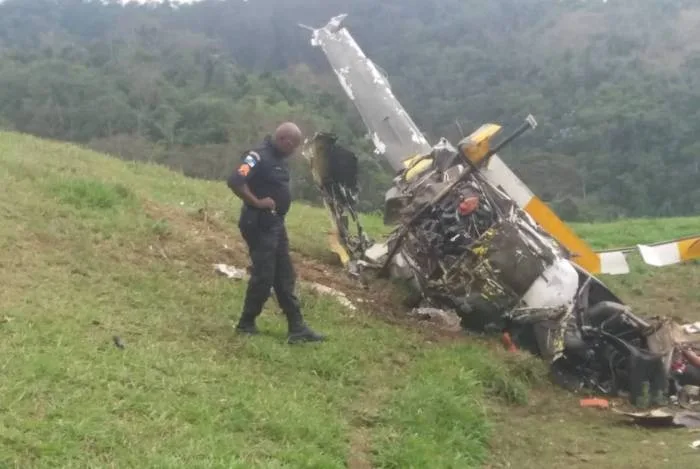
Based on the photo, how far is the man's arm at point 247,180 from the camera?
6.75 meters

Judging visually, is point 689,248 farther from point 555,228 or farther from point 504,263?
point 504,263

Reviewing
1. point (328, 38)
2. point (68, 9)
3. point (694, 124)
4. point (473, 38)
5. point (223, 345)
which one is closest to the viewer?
point (223, 345)

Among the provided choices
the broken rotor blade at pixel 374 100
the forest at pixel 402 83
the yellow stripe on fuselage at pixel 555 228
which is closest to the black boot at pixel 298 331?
the yellow stripe on fuselage at pixel 555 228

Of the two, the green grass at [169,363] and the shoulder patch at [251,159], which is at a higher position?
the shoulder patch at [251,159]

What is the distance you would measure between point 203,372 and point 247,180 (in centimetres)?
146

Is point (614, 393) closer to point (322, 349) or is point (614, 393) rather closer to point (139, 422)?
point (322, 349)

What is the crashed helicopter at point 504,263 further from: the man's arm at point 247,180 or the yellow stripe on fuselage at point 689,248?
the man's arm at point 247,180

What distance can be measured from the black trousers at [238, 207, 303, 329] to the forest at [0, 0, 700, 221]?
3.29 metres

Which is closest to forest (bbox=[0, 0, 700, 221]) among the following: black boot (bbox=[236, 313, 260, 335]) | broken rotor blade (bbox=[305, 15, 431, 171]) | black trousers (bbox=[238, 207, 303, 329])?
broken rotor blade (bbox=[305, 15, 431, 171])

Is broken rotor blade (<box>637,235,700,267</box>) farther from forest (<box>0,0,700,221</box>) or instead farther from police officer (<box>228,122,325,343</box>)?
police officer (<box>228,122,325,343</box>)

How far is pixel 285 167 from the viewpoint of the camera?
713 cm

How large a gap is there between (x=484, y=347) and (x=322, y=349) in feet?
5.57

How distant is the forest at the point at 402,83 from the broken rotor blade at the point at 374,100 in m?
1.67

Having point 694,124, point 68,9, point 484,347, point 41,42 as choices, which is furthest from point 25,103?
point 68,9
